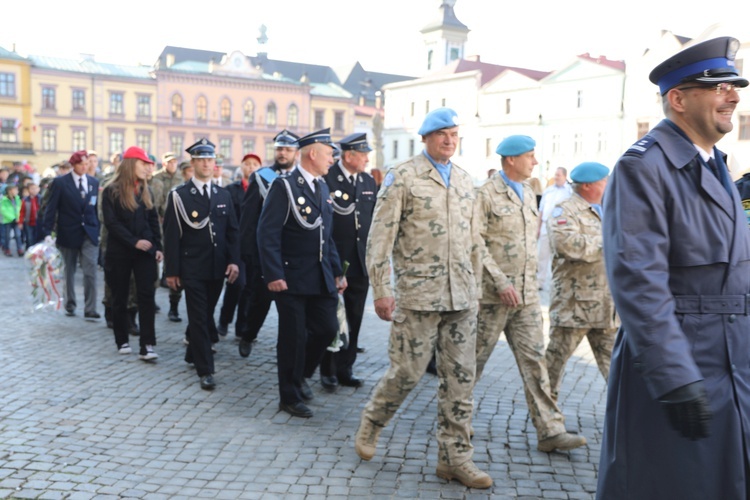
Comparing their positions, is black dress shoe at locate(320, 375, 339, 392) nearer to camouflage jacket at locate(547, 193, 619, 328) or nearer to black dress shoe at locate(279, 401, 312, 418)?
black dress shoe at locate(279, 401, 312, 418)

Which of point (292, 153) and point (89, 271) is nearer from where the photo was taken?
point (292, 153)

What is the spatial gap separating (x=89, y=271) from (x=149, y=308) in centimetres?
271

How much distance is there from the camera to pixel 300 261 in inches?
241

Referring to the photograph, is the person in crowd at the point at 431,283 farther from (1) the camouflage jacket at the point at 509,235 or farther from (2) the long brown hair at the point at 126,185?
(2) the long brown hair at the point at 126,185

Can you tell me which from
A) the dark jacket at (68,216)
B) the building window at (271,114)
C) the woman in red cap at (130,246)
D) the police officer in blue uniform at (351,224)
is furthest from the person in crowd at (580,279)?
the building window at (271,114)

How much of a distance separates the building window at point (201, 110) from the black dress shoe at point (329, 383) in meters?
74.5

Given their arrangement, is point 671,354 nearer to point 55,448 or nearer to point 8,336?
point 55,448

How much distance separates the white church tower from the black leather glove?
101703 mm

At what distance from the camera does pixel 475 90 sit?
2771 inches

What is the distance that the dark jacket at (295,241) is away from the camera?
602 centimetres

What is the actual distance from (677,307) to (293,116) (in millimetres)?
82948

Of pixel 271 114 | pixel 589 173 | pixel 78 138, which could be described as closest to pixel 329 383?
pixel 589 173

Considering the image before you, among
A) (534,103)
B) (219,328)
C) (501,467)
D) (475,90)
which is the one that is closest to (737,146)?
(534,103)

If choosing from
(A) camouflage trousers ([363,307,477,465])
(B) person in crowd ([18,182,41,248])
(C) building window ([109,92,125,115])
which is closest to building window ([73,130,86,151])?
(C) building window ([109,92,125,115])
